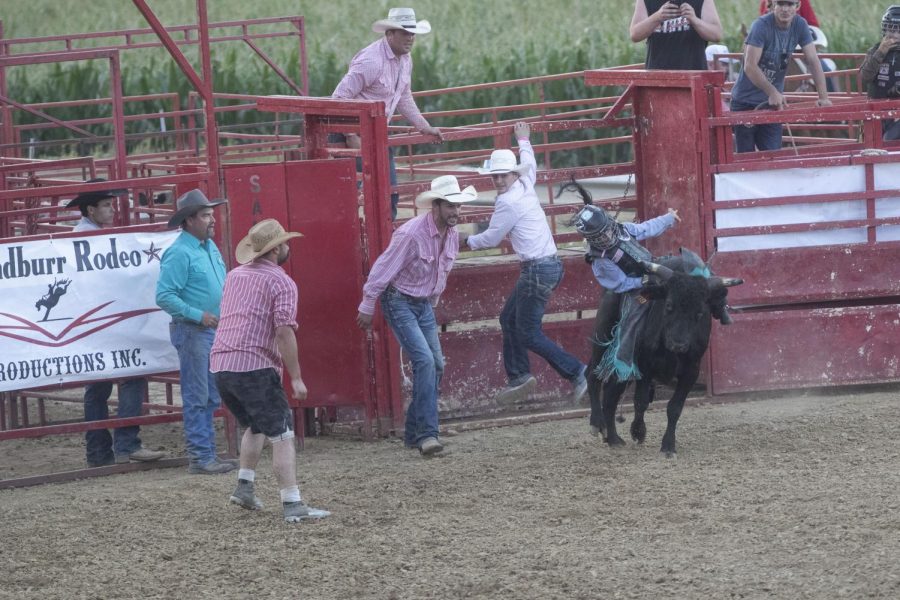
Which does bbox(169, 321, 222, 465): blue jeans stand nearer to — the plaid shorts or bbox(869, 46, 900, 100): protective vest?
the plaid shorts

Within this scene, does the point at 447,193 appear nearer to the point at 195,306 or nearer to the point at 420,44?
the point at 195,306

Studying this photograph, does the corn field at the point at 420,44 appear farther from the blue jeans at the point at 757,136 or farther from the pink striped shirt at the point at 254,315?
the pink striped shirt at the point at 254,315

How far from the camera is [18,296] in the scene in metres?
8.61

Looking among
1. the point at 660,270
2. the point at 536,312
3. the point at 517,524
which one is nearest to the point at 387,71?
the point at 536,312

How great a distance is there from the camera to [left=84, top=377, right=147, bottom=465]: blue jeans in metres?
9.28

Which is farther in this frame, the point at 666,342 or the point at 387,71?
the point at 387,71

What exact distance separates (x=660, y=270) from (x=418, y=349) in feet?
5.58

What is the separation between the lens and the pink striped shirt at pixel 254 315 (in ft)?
24.8

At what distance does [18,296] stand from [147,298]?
32.0 inches

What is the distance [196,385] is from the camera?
8.88 meters

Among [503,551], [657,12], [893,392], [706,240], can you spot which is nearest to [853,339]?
[893,392]

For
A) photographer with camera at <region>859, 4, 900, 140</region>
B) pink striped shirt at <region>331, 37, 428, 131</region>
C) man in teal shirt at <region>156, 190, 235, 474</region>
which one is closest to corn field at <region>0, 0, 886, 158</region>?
pink striped shirt at <region>331, 37, 428, 131</region>

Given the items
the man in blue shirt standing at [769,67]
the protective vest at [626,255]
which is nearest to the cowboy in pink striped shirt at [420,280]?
the protective vest at [626,255]

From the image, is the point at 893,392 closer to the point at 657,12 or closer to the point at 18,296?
the point at 657,12
